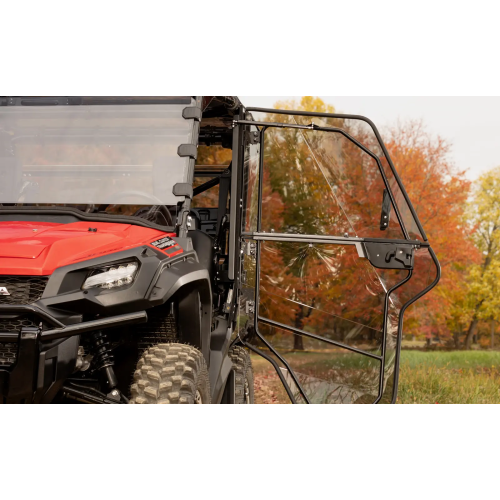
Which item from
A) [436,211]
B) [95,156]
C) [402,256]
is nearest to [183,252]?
[95,156]

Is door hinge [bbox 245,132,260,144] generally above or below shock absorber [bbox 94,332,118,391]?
above

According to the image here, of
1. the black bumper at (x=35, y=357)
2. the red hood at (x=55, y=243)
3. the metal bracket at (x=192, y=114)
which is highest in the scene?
the metal bracket at (x=192, y=114)

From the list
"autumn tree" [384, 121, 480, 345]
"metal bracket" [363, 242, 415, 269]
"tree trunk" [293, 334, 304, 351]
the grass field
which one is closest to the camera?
"metal bracket" [363, 242, 415, 269]

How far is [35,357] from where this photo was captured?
9.30 ft

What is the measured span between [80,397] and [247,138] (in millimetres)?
2711

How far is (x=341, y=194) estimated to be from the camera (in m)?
5.58

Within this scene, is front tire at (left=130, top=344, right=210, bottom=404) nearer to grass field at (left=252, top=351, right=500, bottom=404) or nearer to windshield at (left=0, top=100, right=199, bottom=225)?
windshield at (left=0, top=100, right=199, bottom=225)

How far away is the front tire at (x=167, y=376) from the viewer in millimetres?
3258

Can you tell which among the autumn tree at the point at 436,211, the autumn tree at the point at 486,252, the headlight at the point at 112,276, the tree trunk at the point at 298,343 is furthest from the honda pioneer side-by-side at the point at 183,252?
the autumn tree at the point at 486,252

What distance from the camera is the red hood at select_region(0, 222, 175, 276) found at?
9.98ft

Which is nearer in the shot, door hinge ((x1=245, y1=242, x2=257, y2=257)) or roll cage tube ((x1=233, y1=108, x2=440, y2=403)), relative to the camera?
roll cage tube ((x1=233, y1=108, x2=440, y2=403))

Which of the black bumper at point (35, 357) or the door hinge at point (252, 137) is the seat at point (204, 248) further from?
the black bumper at point (35, 357)

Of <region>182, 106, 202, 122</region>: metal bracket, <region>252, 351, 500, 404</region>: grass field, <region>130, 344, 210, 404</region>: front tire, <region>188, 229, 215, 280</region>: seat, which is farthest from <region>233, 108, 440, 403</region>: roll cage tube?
<region>252, 351, 500, 404</region>: grass field

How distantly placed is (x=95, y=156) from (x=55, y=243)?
1112 mm
